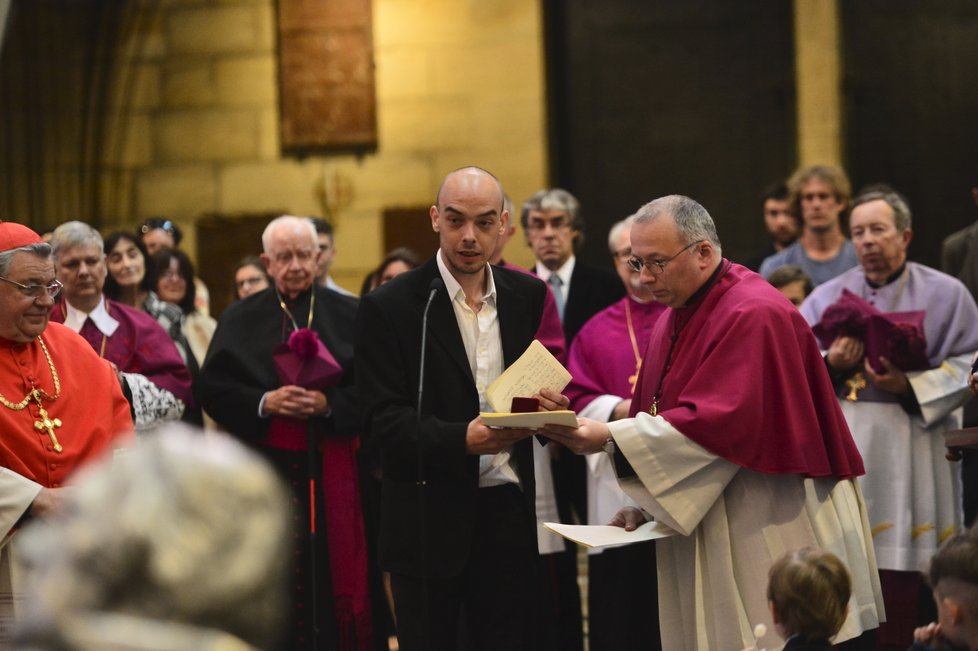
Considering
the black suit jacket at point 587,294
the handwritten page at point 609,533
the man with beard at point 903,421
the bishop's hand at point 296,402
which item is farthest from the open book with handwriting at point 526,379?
the black suit jacket at point 587,294

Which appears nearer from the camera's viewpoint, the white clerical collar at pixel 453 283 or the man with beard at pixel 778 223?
the white clerical collar at pixel 453 283

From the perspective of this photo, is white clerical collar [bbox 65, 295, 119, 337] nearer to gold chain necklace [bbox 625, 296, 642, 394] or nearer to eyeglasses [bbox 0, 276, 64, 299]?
eyeglasses [bbox 0, 276, 64, 299]

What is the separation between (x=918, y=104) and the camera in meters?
10.2

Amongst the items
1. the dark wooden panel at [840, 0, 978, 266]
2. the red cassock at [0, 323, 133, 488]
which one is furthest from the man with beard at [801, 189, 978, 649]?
the dark wooden panel at [840, 0, 978, 266]

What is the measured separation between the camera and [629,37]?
10.7 meters

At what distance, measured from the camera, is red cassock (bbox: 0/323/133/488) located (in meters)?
4.57

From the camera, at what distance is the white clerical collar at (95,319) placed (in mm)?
6008

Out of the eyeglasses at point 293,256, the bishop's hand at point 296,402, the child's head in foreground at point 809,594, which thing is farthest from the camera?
the eyeglasses at point 293,256

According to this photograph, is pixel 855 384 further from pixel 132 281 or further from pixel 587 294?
pixel 132 281

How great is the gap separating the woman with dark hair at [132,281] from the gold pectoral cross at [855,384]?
10.2 feet

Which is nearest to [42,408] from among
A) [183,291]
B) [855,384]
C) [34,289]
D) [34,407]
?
[34,407]

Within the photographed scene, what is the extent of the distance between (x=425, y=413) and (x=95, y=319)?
2.12 m

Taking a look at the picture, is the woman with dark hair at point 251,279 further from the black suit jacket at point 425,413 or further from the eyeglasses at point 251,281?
the black suit jacket at point 425,413

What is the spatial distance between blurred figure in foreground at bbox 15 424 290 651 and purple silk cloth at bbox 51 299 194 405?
4.32 meters
